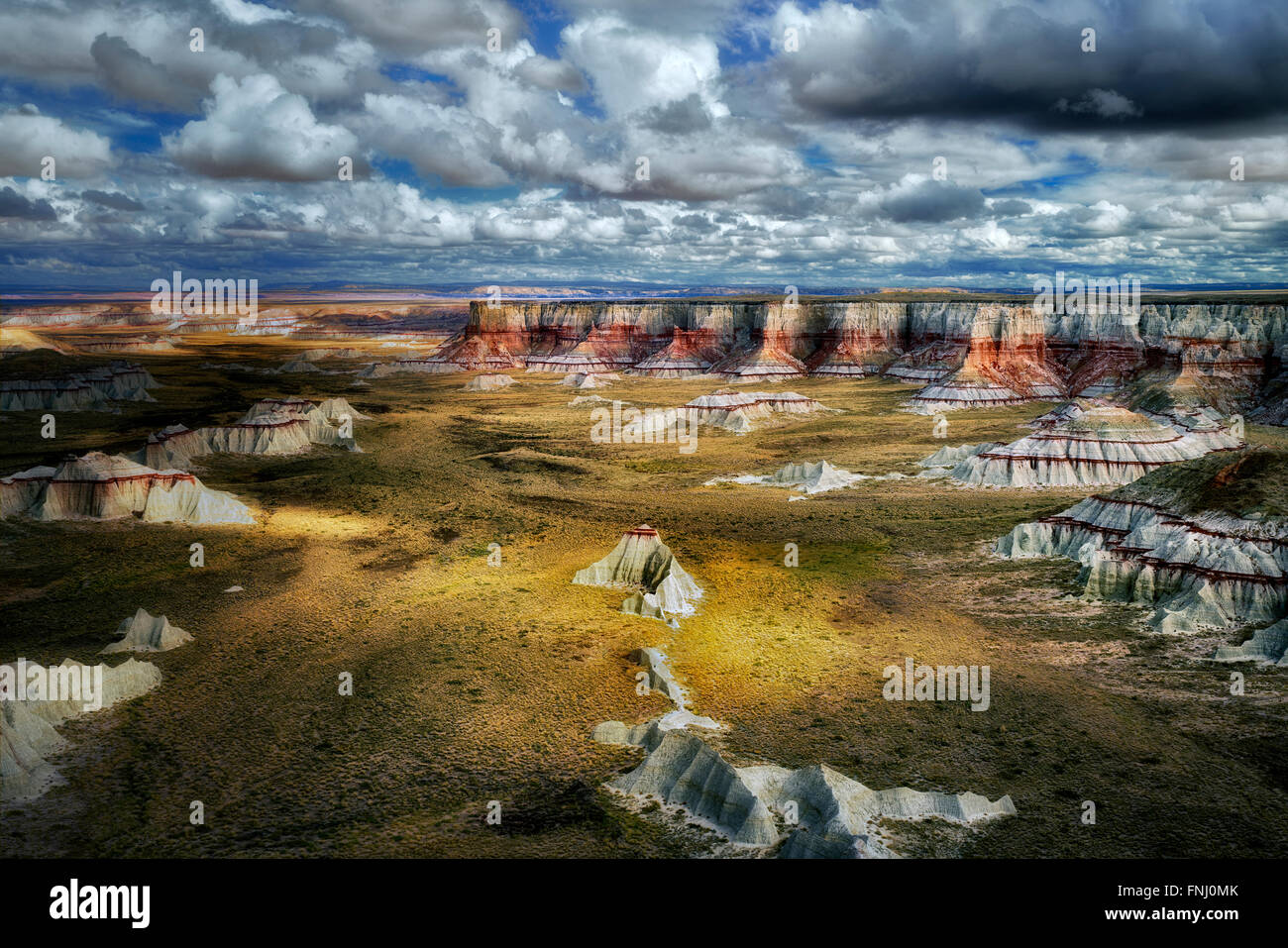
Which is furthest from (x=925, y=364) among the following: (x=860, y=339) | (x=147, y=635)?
(x=147, y=635)

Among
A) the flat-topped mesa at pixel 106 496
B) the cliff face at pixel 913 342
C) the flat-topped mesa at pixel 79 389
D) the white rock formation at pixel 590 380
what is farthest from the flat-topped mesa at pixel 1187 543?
the flat-topped mesa at pixel 79 389

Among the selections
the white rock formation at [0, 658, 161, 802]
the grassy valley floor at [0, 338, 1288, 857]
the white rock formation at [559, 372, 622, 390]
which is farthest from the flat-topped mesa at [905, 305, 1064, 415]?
the white rock formation at [0, 658, 161, 802]

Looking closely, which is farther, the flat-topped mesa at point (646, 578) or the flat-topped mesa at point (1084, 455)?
the flat-topped mesa at point (1084, 455)

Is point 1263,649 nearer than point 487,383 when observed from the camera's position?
Yes

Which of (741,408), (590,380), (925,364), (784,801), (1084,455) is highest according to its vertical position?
(925,364)

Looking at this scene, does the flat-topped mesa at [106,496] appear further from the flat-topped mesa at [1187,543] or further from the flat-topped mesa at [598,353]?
the flat-topped mesa at [598,353]

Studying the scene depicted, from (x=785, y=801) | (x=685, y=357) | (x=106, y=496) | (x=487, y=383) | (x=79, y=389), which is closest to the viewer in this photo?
(x=785, y=801)

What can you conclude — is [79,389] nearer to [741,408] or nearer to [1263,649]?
[741,408]
